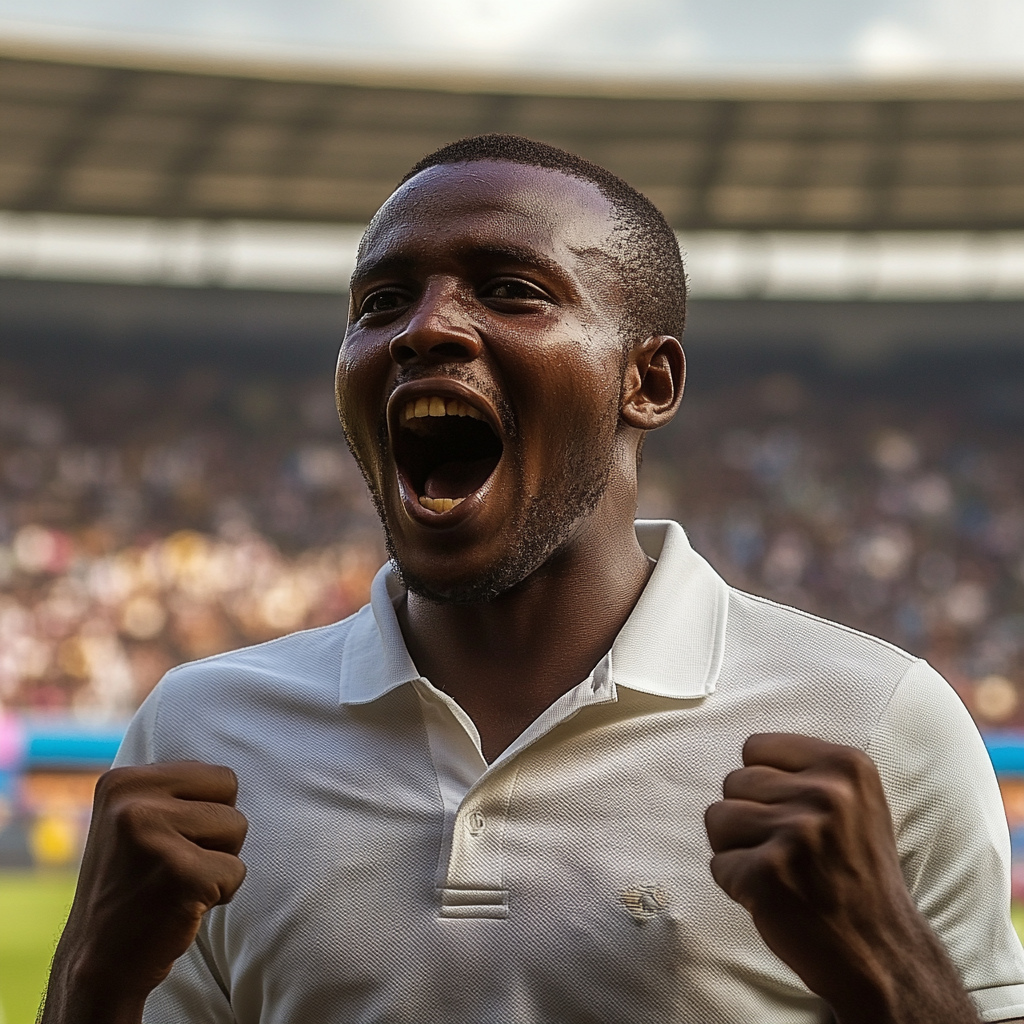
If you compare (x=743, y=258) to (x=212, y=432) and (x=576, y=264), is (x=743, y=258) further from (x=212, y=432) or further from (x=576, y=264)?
(x=576, y=264)

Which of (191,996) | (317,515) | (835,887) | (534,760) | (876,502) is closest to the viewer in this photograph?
(835,887)

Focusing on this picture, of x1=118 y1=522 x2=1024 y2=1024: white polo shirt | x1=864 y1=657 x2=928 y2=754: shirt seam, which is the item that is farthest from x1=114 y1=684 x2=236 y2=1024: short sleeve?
x1=864 y1=657 x2=928 y2=754: shirt seam

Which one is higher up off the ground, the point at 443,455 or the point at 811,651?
the point at 443,455

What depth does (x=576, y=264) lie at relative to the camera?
71.3 inches

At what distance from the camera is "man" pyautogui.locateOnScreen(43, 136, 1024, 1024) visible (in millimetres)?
1460

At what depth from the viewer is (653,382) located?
1.94 meters

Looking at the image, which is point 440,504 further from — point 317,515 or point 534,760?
point 317,515

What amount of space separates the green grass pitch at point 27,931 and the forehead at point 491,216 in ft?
18.0

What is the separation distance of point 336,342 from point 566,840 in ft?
59.2

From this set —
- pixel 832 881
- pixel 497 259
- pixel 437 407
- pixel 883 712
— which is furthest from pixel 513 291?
pixel 832 881

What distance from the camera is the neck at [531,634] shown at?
1.82 meters

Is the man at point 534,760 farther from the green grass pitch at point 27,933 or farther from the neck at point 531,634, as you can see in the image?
the green grass pitch at point 27,933

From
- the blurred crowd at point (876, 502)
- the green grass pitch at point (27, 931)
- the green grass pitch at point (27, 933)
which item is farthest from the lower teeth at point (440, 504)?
the blurred crowd at point (876, 502)

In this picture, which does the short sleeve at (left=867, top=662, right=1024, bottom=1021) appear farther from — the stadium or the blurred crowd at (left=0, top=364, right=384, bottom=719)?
the blurred crowd at (left=0, top=364, right=384, bottom=719)
